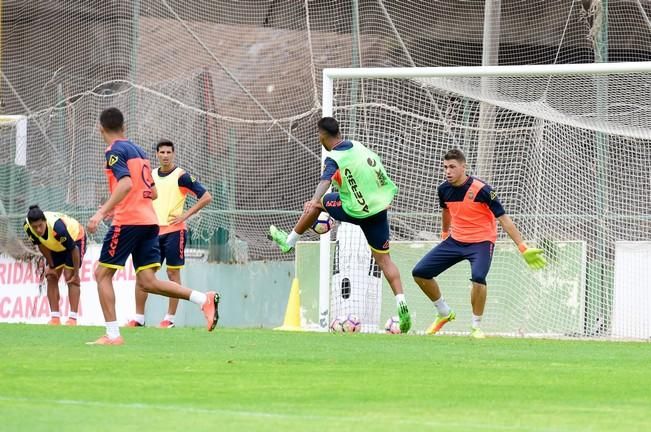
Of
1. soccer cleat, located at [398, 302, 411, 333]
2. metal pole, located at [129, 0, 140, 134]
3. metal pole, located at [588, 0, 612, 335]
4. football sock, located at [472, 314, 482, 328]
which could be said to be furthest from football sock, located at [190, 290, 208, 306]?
metal pole, located at [129, 0, 140, 134]

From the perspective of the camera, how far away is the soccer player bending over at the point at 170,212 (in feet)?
56.6

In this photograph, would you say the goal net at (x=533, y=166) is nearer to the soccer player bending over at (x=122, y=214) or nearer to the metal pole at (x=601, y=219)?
the metal pole at (x=601, y=219)

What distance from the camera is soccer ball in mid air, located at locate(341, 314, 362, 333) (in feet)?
55.2

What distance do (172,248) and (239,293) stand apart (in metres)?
3.94

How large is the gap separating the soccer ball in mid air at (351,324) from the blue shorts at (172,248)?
2137 millimetres

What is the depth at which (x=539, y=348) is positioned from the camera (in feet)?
43.0

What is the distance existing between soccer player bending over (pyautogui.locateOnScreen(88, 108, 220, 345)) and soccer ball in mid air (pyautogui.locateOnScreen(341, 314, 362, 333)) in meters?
4.44

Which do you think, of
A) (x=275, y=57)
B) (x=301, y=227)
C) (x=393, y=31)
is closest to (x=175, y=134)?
(x=275, y=57)

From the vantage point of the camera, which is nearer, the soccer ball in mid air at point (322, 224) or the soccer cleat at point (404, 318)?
the soccer cleat at point (404, 318)

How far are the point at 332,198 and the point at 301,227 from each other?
0.46 m

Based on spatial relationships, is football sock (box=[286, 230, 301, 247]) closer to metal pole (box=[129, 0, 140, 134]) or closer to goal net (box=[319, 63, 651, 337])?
goal net (box=[319, 63, 651, 337])

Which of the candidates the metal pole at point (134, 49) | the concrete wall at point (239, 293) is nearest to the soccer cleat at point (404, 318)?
the concrete wall at point (239, 293)

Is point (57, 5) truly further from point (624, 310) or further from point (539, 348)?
point (539, 348)

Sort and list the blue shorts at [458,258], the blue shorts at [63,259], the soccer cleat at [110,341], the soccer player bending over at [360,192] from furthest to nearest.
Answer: the blue shorts at [63,259], the blue shorts at [458,258], the soccer player bending over at [360,192], the soccer cleat at [110,341]
